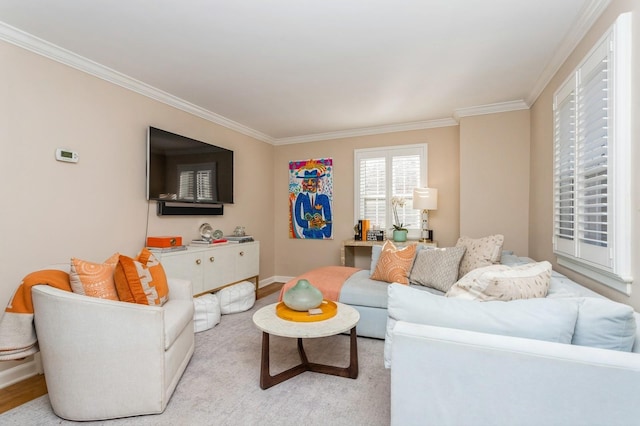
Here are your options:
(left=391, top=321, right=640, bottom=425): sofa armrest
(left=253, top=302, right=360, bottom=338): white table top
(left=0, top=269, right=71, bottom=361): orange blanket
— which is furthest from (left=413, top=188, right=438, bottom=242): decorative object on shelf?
(left=0, top=269, right=71, bottom=361): orange blanket

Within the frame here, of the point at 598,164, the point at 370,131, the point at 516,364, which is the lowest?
the point at 516,364

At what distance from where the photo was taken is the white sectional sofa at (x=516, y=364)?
1.00 metres

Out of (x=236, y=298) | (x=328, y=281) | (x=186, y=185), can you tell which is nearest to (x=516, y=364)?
(x=328, y=281)

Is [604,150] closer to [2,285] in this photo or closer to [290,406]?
[290,406]

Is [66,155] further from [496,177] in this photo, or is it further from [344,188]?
[496,177]

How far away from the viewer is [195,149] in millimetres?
3701

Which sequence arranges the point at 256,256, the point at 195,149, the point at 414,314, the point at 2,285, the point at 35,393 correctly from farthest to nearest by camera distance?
the point at 256,256 → the point at 195,149 → the point at 2,285 → the point at 35,393 → the point at 414,314

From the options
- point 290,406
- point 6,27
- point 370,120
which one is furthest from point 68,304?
point 370,120

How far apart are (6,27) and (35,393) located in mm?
2443

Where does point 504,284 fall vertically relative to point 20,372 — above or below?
above

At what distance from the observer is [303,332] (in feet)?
6.28

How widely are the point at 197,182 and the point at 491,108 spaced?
140 inches

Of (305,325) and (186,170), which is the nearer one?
(305,325)

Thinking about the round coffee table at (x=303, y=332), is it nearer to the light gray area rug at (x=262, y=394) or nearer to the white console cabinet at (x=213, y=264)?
the light gray area rug at (x=262, y=394)
